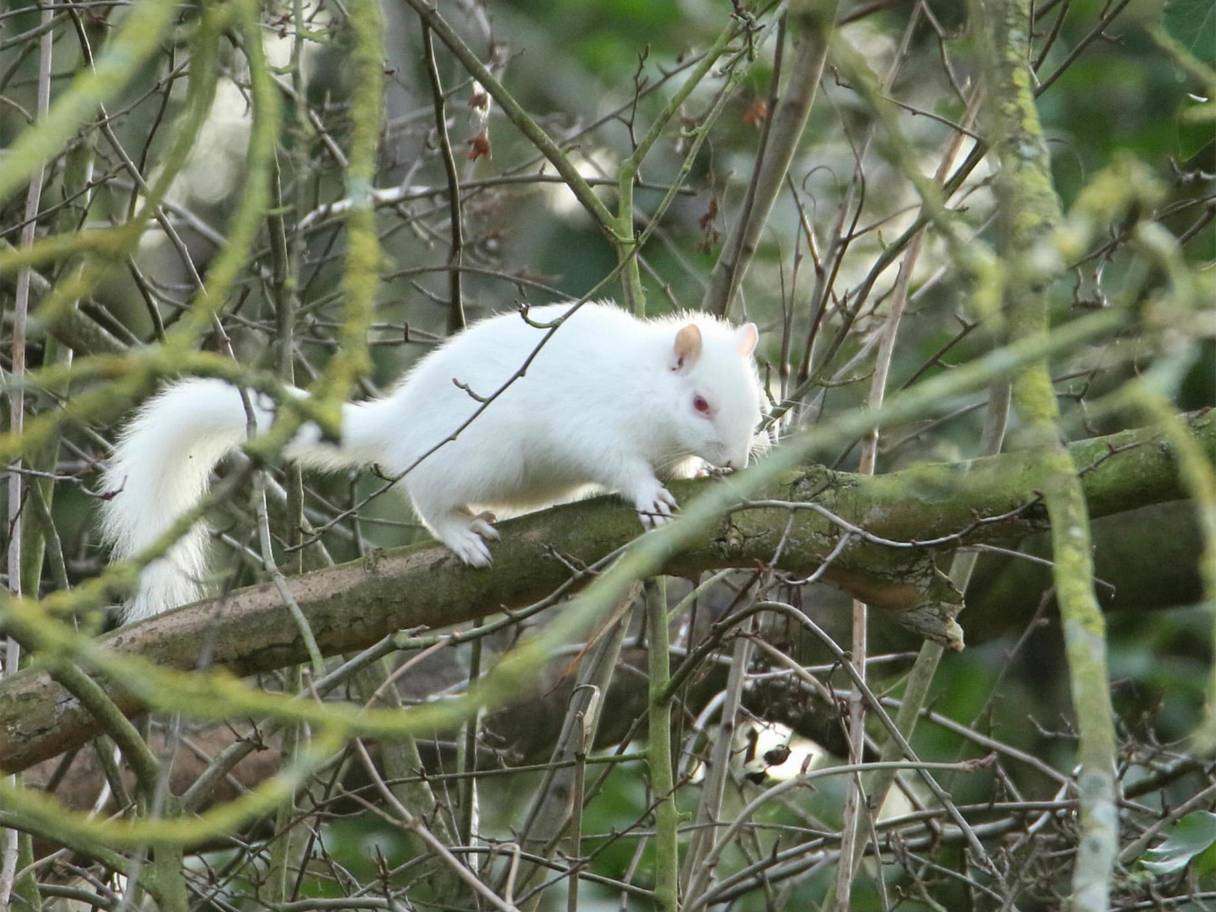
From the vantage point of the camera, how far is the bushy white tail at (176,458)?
381 centimetres

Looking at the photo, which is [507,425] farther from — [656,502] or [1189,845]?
[1189,845]

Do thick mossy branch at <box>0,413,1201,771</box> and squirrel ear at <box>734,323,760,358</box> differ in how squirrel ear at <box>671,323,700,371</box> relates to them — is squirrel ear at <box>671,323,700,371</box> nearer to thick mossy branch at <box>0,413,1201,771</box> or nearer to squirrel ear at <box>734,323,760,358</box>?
squirrel ear at <box>734,323,760,358</box>

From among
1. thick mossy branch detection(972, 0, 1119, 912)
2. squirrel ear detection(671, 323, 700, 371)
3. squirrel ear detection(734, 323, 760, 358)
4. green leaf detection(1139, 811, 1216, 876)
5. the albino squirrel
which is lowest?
green leaf detection(1139, 811, 1216, 876)

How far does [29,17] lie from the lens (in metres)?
5.47

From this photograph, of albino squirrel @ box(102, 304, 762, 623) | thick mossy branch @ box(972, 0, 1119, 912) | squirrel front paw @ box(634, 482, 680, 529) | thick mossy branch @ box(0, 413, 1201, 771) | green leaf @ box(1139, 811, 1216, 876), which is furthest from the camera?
albino squirrel @ box(102, 304, 762, 623)

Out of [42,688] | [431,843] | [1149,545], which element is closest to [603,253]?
[1149,545]

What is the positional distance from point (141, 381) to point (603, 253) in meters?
5.80

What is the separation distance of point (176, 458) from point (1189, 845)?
2574 millimetres

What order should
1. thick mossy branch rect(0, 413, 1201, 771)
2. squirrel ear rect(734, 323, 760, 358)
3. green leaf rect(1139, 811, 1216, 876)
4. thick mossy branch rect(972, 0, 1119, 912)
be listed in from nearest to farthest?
thick mossy branch rect(972, 0, 1119, 912), thick mossy branch rect(0, 413, 1201, 771), green leaf rect(1139, 811, 1216, 876), squirrel ear rect(734, 323, 760, 358)

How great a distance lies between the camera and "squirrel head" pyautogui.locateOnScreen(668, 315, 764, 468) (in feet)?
12.5

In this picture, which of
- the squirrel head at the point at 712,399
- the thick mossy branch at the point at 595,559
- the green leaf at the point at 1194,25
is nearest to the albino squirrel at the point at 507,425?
the squirrel head at the point at 712,399

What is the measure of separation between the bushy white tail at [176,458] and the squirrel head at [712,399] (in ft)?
2.80

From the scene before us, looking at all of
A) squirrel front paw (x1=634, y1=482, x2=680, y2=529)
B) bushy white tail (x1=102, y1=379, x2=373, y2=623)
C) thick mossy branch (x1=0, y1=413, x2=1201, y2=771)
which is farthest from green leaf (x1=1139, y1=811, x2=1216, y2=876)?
bushy white tail (x1=102, y1=379, x2=373, y2=623)

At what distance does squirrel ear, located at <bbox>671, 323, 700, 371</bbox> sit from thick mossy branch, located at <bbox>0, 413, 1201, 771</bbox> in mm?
476
